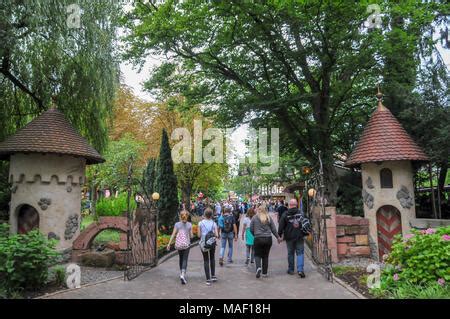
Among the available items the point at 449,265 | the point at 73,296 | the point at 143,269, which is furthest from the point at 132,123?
the point at 449,265

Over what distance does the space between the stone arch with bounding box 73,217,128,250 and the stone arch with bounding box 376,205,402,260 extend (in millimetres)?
8246

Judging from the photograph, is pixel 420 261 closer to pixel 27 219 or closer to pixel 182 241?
pixel 182 241

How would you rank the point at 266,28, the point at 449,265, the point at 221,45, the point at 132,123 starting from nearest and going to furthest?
1. the point at 449,265
2. the point at 266,28
3. the point at 221,45
4. the point at 132,123

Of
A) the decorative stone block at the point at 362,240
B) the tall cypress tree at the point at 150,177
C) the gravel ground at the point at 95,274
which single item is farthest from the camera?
the tall cypress tree at the point at 150,177

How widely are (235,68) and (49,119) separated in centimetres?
815

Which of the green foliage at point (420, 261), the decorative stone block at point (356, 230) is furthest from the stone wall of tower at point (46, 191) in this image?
the green foliage at point (420, 261)

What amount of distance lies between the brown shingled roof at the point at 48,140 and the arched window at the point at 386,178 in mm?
9863

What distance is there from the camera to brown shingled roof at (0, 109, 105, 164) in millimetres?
11625

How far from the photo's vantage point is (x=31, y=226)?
1219cm

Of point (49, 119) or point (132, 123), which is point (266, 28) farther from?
point (132, 123)

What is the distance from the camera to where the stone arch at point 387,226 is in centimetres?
1201

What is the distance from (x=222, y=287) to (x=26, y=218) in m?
7.70

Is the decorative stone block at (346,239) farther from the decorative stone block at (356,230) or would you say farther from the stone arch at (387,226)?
the stone arch at (387,226)

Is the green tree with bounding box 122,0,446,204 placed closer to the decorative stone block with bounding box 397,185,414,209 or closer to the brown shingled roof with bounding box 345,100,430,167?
the brown shingled roof with bounding box 345,100,430,167
